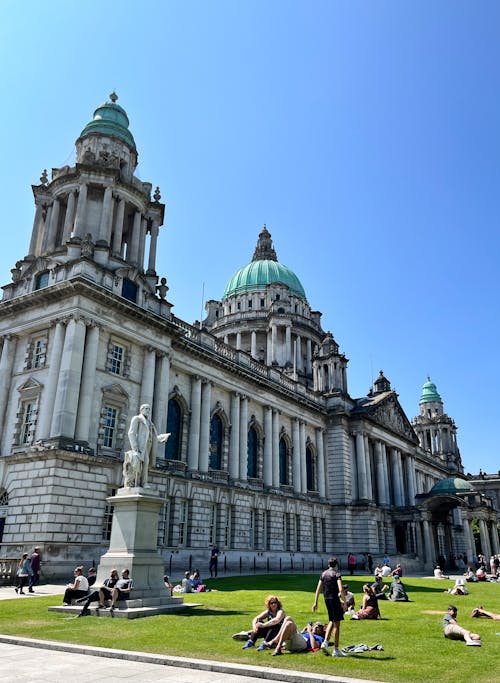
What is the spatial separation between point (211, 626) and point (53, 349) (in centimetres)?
2153

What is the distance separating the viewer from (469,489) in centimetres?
6325

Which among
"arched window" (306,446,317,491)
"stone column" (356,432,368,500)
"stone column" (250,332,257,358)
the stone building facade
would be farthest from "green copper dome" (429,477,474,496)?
"stone column" (250,332,257,358)

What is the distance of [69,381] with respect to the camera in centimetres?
3072

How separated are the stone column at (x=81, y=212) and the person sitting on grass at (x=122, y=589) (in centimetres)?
2675

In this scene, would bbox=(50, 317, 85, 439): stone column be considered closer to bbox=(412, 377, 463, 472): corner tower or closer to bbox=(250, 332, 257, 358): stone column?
bbox=(250, 332, 257, 358): stone column

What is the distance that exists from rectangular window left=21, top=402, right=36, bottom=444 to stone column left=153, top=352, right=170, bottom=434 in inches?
295

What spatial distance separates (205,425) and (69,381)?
45.0 feet

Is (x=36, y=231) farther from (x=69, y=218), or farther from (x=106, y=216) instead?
(x=106, y=216)

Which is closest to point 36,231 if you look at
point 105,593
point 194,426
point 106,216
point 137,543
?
point 106,216

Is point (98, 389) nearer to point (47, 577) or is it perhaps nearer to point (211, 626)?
point (47, 577)

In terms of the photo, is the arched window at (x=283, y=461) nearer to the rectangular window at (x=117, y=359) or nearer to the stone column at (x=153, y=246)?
the stone column at (x=153, y=246)

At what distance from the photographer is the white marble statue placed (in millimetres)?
19250

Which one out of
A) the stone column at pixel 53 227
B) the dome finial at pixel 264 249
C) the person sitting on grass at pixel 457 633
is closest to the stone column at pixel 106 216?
the stone column at pixel 53 227

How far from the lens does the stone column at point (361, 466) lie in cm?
5788
